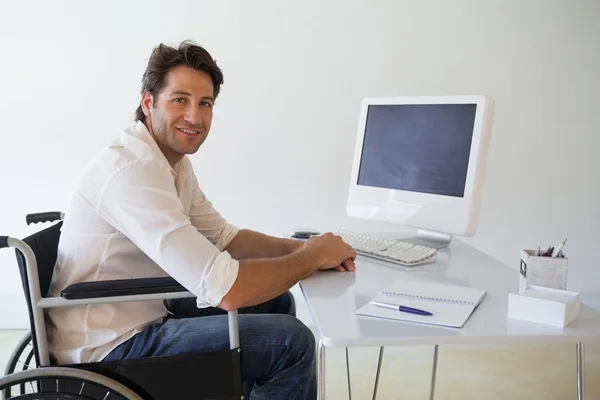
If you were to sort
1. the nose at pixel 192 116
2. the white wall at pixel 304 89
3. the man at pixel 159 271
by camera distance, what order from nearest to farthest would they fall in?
the man at pixel 159 271
the nose at pixel 192 116
the white wall at pixel 304 89

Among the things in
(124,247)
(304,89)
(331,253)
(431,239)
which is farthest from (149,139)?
(304,89)

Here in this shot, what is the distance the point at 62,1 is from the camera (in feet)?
9.83

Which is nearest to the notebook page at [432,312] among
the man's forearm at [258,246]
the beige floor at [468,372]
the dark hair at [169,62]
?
the man's forearm at [258,246]

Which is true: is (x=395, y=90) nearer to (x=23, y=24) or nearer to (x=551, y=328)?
(x=23, y=24)

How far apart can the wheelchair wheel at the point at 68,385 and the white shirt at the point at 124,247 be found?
124 millimetres

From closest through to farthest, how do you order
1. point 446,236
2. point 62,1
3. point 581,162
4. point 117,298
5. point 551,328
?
point 551,328
point 117,298
point 446,236
point 62,1
point 581,162

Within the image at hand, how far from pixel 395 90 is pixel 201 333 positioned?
215 cm

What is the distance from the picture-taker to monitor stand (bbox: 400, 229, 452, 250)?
1806mm

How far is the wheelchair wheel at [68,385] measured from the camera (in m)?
1.14

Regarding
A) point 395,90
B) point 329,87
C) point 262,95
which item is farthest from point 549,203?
point 262,95

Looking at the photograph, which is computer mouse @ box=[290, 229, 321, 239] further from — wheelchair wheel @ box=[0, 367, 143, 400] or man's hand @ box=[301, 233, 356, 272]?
A: wheelchair wheel @ box=[0, 367, 143, 400]

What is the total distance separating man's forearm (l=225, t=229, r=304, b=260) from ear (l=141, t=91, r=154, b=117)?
0.50 metres

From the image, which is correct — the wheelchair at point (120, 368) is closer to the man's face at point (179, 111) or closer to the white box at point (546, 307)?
the man's face at point (179, 111)

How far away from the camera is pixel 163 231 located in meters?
1.22
